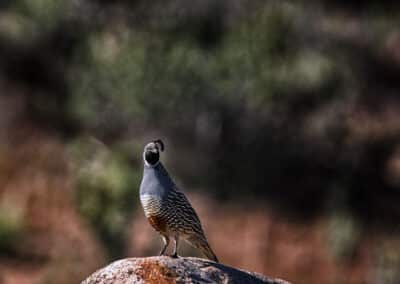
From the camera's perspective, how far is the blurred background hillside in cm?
2373

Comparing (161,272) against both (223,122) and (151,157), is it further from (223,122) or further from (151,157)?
(223,122)

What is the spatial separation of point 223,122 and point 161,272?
1927 cm

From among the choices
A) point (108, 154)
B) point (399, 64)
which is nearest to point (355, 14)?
point (399, 64)

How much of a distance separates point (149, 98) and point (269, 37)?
2973mm

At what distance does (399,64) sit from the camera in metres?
28.9

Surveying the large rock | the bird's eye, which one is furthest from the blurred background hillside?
the large rock

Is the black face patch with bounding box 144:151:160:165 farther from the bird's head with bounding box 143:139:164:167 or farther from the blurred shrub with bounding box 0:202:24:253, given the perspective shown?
the blurred shrub with bounding box 0:202:24:253

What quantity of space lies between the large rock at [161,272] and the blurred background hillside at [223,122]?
1351 centimetres

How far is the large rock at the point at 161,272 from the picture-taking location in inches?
305

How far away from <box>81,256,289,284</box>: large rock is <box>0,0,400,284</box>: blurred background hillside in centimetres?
1351

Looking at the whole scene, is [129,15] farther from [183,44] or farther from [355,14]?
[355,14]

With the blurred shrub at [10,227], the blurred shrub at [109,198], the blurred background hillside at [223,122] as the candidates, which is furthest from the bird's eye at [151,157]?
the blurred shrub at [10,227]

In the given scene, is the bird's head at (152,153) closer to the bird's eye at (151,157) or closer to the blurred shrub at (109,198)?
the bird's eye at (151,157)

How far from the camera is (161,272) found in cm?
774
